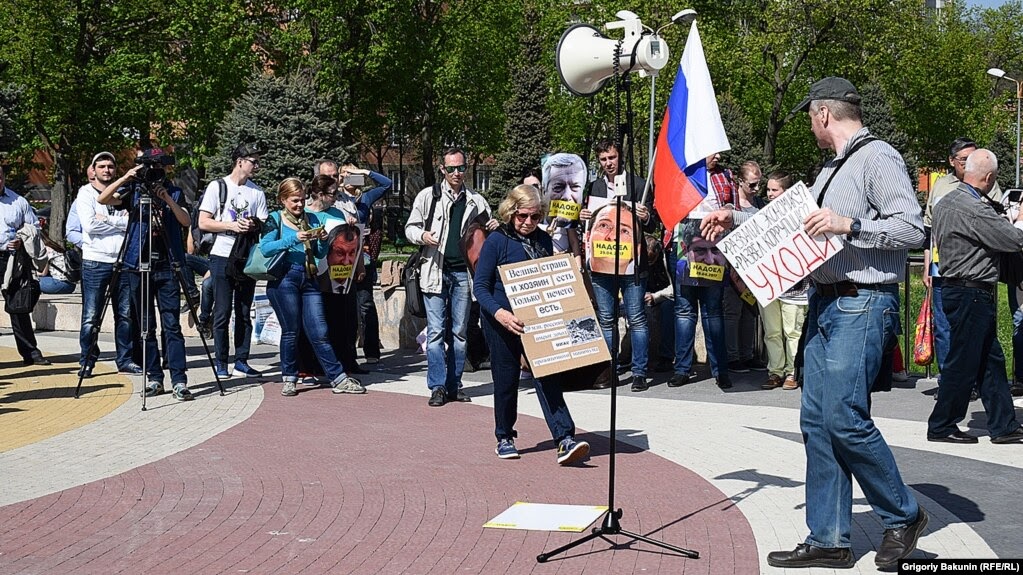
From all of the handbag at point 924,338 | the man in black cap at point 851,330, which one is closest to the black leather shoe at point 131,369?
the handbag at point 924,338

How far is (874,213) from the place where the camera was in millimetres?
5316

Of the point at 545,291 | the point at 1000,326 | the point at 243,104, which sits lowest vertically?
the point at 1000,326

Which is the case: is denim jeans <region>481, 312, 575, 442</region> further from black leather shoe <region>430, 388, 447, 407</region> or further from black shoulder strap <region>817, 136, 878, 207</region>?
black shoulder strap <region>817, 136, 878, 207</region>

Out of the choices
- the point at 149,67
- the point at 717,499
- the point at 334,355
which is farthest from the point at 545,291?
the point at 149,67

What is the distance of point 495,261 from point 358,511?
2044 millimetres

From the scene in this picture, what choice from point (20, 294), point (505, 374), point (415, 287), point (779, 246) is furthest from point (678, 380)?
point (20, 294)

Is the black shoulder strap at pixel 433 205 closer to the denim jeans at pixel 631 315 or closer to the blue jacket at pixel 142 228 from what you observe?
the denim jeans at pixel 631 315

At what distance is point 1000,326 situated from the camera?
1786 centimetres

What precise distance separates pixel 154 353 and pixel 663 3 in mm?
35079

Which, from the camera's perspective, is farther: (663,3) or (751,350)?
(663,3)

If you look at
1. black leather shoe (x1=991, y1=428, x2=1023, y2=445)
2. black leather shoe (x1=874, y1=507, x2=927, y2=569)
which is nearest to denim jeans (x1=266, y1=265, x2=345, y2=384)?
black leather shoe (x1=991, y1=428, x2=1023, y2=445)

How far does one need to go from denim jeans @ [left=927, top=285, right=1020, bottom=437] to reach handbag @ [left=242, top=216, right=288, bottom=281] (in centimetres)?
559

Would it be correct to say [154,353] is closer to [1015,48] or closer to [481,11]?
[481,11]

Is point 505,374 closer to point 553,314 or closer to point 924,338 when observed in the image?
point 553,314
